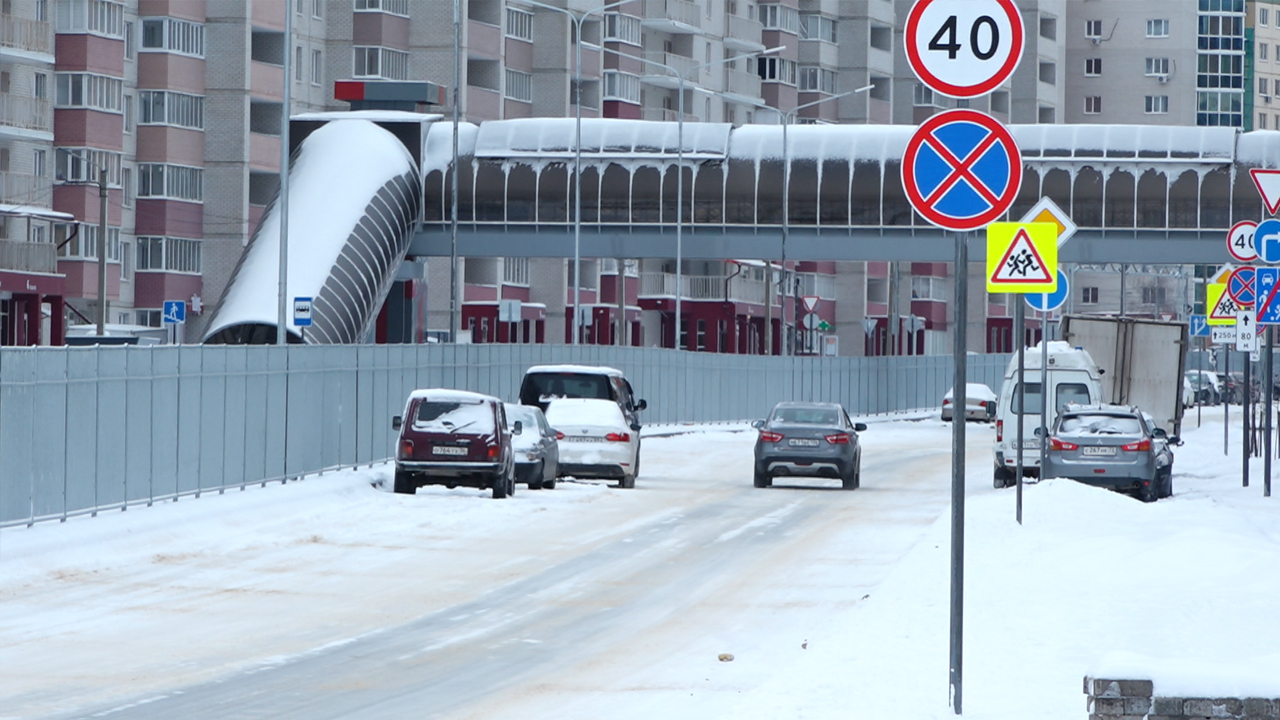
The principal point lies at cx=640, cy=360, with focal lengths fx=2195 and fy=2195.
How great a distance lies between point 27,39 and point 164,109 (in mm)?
10150

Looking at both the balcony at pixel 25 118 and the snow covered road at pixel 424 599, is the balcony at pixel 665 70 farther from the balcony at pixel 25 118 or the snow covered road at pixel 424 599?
the snow covered road at pixel 424 599

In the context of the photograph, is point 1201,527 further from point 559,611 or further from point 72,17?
point 72,17

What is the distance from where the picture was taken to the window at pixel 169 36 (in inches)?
3063

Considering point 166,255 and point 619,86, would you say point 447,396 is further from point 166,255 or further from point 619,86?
point 619,86

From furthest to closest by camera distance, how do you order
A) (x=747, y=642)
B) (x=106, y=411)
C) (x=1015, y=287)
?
(x=106, y=411) → (x=1015, y=287) → (x=747, y=642)

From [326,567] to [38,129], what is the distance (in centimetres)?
5107

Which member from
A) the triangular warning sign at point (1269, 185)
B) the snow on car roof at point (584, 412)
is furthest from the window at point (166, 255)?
the triangular warning sign at point (1269, 185)

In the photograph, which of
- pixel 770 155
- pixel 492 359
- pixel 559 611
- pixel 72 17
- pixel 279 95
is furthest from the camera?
pixel 279 95

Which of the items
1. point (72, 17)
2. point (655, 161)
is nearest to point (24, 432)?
point (655, 161)

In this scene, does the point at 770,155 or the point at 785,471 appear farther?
the point at 770,155

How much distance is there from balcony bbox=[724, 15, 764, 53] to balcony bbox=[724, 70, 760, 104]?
1.48 m

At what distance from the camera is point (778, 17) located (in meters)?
117

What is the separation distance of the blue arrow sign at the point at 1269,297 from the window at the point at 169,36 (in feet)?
186

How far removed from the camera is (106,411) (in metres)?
24.5
